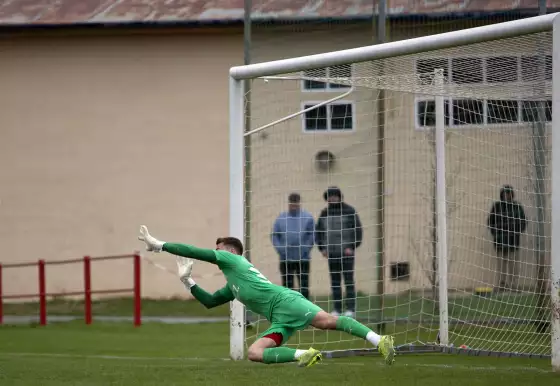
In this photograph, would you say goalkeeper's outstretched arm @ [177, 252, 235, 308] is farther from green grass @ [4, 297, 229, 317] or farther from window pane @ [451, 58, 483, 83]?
green grass @ [4, 297, 229, 317]

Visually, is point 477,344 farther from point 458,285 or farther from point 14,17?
point 14,17

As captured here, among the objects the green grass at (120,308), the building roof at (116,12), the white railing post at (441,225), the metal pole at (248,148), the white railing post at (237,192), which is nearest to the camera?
the white railing post at (237,192)

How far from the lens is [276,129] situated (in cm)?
1469

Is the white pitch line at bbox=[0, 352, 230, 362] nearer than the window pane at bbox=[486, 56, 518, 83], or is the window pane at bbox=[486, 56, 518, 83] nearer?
the window pane at bbox=[486, 56, 518, 83]

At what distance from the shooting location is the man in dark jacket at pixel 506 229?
44.2 ft

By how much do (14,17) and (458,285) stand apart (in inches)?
470

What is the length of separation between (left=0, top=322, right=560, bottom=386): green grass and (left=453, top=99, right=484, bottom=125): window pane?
3434mm

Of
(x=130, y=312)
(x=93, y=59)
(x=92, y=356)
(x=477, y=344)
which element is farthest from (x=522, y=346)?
(x=93, y=59)

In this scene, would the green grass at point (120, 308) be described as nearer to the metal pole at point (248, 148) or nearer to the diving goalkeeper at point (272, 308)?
the metal pole at point (248, 148)

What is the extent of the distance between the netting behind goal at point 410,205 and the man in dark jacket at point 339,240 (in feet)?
0.10

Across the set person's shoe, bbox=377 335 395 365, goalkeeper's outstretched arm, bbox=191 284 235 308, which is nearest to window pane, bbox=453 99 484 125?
goalkeeper's outstretched arm, bbox=191 284 235 308

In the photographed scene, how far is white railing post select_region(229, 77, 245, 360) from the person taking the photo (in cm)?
1182

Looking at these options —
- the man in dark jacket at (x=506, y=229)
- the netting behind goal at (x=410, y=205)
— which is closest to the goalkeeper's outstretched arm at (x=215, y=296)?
the netting behind goal at (x=410, y=205)

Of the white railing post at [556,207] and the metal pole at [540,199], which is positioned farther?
the metal pole at [540,199]
